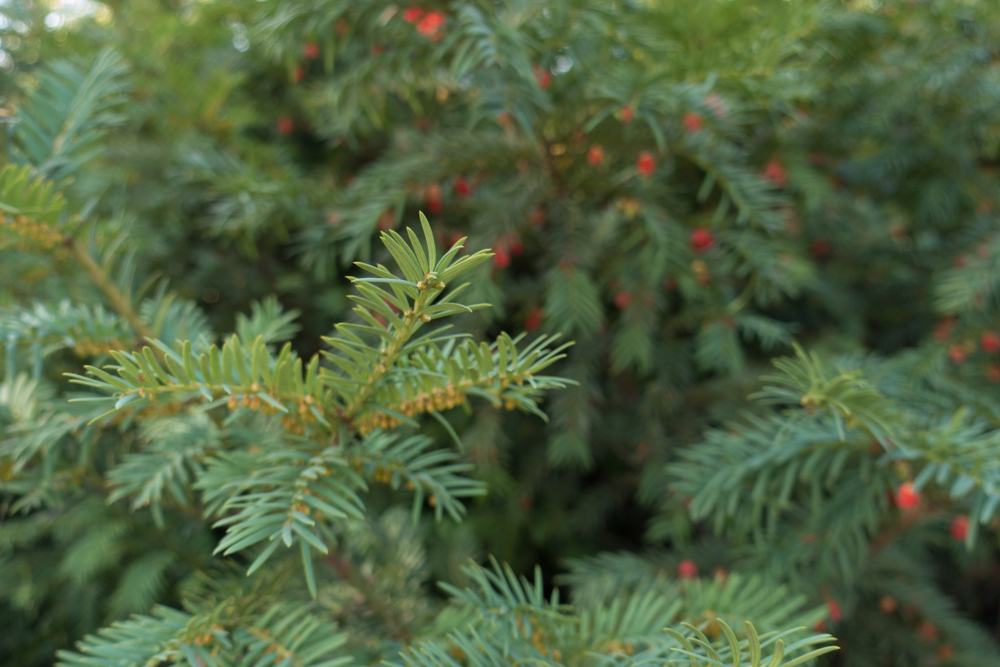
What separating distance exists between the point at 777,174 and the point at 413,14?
43cm

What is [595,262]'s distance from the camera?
0.59 m

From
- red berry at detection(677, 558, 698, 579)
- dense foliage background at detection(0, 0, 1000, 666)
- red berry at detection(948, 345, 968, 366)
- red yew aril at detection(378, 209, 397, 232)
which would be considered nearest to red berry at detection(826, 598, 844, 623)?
dense foliage background at detection(0, 0, 1000, 666)

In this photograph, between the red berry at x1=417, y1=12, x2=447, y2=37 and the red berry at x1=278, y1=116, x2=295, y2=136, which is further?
the red berry at x1=278, y1=116, x2=295, y2=136

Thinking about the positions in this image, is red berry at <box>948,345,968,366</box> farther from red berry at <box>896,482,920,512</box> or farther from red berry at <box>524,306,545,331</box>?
red berry at <box>524,306,545,331</box>

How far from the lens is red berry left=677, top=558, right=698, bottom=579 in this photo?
1.86 ft

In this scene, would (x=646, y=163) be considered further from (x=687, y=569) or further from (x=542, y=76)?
(x=687, y=569)

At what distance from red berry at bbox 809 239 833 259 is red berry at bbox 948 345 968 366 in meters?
0.23

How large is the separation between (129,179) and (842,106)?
0.86 m

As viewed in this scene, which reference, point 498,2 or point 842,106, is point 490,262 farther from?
point 842,106

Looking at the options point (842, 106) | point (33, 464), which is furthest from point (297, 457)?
point (842, 106)

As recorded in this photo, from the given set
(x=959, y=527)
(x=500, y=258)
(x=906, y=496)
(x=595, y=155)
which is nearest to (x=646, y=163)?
(x=595, y=155)

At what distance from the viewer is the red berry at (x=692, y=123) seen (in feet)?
1.57

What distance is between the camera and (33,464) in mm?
415

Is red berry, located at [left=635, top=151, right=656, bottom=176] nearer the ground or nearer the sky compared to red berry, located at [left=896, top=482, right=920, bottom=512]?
nearer the sky
